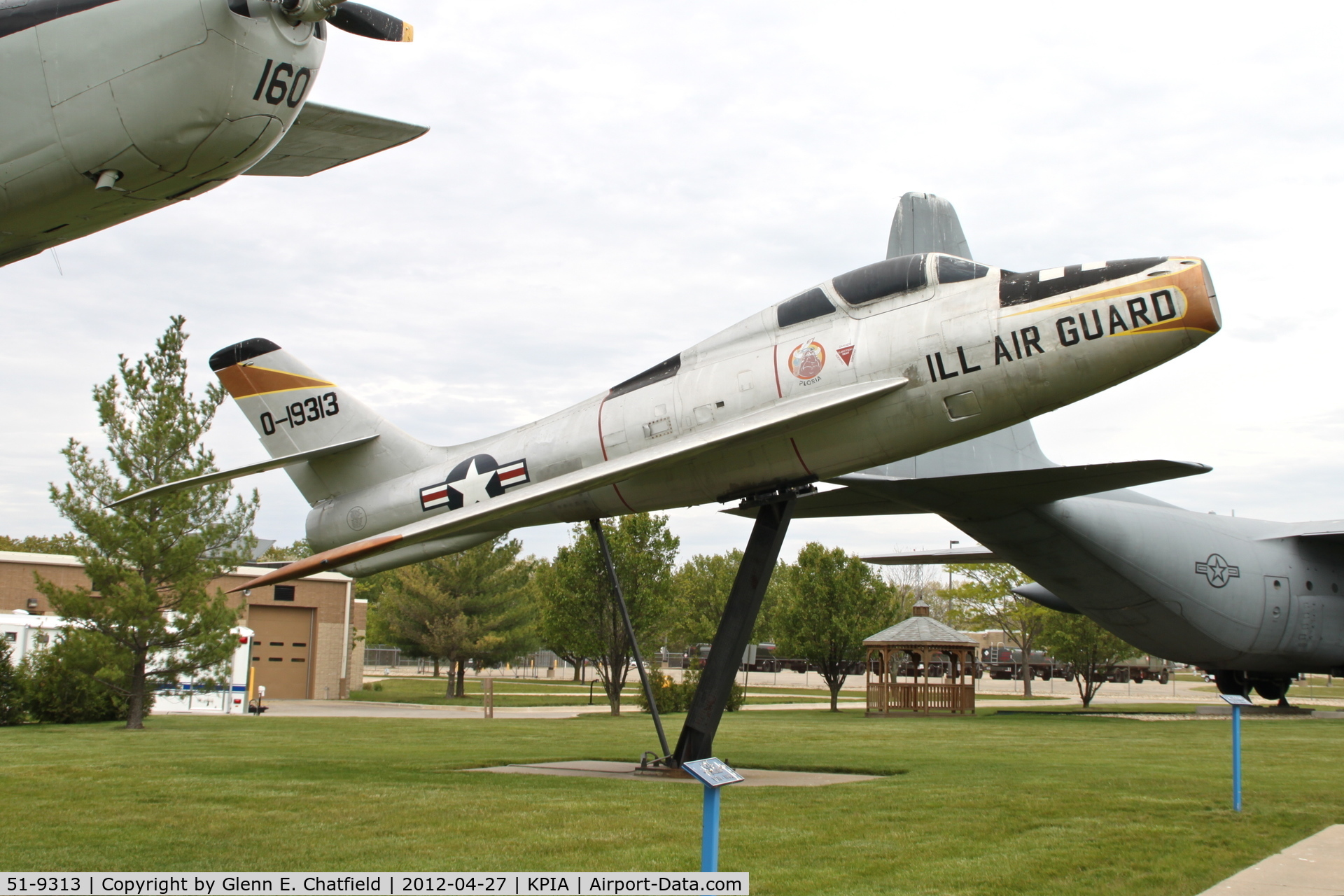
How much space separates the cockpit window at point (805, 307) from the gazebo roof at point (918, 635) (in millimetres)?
21087

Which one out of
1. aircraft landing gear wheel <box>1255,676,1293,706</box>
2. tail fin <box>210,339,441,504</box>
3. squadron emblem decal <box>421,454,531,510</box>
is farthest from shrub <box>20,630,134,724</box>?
aircraft landing gear wheel <box>1255,676,1293,706</box>

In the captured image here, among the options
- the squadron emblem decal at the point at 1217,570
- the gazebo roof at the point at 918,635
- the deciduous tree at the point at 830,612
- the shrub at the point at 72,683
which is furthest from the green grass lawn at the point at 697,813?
the deciduous tree at the point at 830,612

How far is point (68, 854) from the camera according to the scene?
764 centimetres

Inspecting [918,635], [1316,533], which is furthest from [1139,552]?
[918,635]

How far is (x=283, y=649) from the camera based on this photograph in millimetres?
41062

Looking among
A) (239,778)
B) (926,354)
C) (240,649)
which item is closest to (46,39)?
(926,354)

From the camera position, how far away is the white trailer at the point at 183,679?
2548 cm

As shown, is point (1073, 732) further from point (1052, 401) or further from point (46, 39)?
point (46, 39)

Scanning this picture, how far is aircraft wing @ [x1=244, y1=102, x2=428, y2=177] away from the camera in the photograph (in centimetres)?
636

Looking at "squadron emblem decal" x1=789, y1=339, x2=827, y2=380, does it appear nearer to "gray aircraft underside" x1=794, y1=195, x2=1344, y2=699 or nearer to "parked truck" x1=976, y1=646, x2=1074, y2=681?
"gray aircraft underside" x1=794, y1=195, x2=1344, y2=699

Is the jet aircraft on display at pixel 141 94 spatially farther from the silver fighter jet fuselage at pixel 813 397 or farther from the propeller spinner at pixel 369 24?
the silver fighter jet fuselage at pixel 813 397

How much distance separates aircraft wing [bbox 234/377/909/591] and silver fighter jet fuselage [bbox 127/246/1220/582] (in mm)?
26

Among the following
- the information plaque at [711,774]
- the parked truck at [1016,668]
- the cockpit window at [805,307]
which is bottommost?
the parked truck at [1016,668]

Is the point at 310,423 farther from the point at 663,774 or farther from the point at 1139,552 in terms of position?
the point at 1139,552
